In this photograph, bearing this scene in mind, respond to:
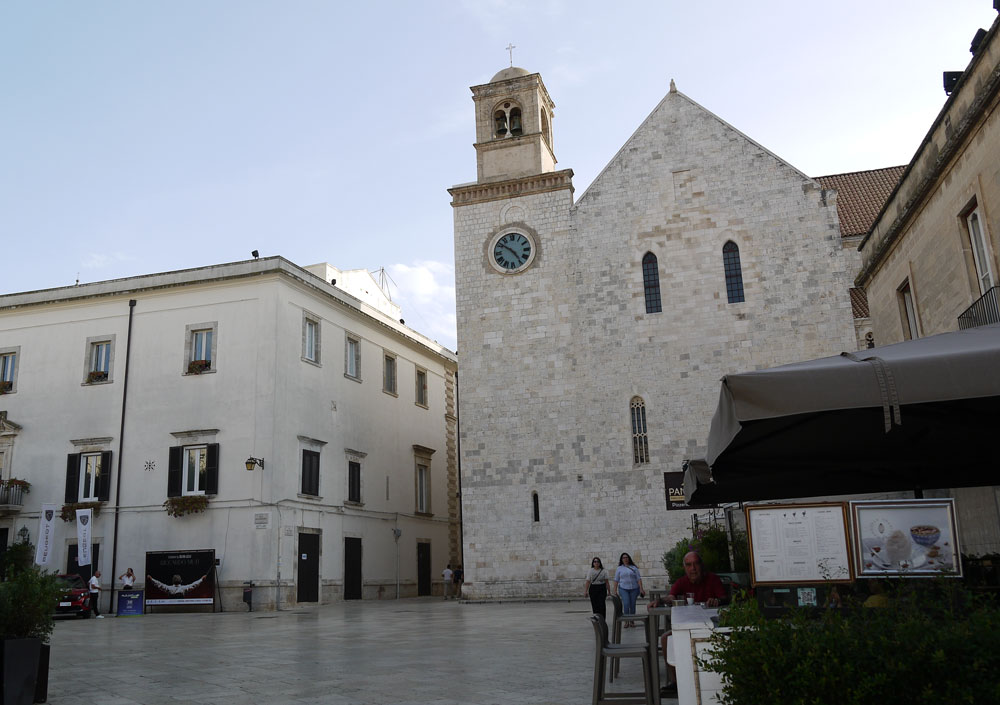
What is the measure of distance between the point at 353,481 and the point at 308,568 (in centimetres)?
425

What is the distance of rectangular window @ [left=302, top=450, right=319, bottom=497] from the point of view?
28141 millimetres

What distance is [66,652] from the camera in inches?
562

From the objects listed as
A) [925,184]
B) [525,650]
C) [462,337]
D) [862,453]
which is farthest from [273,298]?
[862,453]

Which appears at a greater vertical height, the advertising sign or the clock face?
the clock face

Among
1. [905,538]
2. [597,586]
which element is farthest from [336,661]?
[905,538]

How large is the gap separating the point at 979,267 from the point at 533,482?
16.4m

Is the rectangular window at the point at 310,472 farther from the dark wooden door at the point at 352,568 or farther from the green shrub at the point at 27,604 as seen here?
the green shrub at the point at 27,604

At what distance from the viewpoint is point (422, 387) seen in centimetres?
3747

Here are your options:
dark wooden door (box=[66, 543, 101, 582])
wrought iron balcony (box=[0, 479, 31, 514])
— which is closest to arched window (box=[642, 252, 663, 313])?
dark wooden door (box=[66, 543, 101, 582])

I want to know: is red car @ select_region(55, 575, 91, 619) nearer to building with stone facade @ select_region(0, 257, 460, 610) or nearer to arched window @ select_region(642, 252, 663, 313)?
building with stone facade @ select_region(0, 257, 460, 610)

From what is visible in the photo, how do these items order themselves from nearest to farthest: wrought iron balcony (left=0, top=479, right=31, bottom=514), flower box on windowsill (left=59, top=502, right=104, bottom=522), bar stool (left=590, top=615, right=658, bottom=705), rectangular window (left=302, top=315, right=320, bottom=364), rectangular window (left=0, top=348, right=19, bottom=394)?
bar stool (left=590, top=615, right=658, bottom=705) → flower box on windowsill (left=59, top=502, right=104, bottom=522) → wrought iron balcony (left=0, top=479, right=31, bottom=514) → rectangular window (left=302, top=315, right=320, bottom=364) → rectangular window (left=0, top=348, right=19, bottom=394)

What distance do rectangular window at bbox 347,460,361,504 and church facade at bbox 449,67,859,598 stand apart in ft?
16.3

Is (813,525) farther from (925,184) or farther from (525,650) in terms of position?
(925,184)

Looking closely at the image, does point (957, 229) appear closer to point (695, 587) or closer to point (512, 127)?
point (695, 587)
